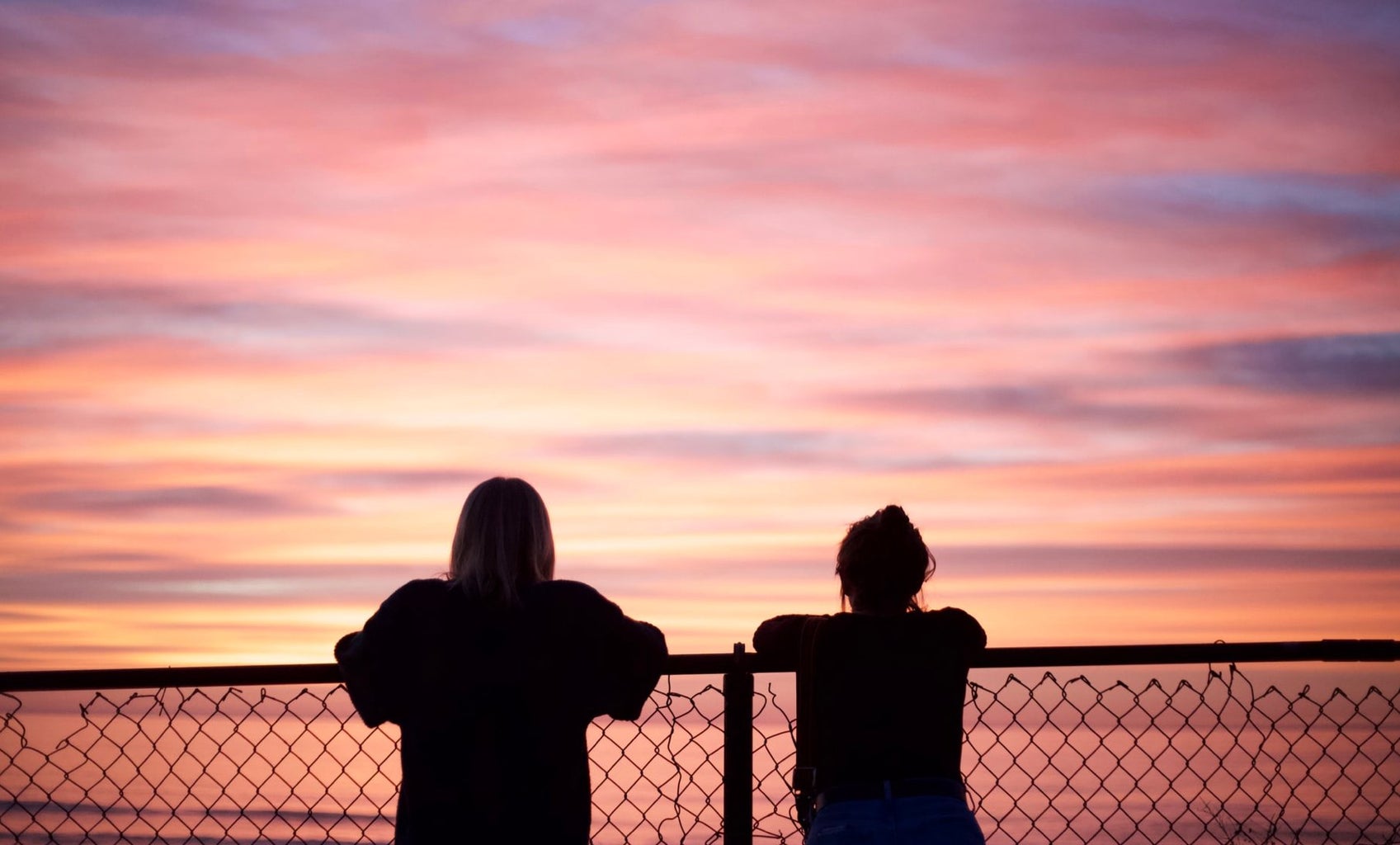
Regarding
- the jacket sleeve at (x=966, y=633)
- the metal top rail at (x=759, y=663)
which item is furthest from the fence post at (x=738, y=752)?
the jacket sleeve at (x=966, y=633)

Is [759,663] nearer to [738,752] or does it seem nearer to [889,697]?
[738,752]

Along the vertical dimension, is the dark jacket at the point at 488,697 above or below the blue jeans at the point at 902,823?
Result: above

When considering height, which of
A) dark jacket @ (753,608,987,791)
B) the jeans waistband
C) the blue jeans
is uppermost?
dark jacket @ (753,608,987,791)

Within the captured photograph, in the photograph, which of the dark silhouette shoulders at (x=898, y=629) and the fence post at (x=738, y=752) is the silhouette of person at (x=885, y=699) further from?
the fence post at (x=738, y=752)

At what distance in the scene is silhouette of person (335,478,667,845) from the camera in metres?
3.52

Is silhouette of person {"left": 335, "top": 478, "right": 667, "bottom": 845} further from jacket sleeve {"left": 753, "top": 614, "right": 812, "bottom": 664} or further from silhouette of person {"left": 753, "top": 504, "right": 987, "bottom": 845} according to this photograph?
silhouette of person {"left": 753, "top": 504, "right": 987, "bottom": 845}

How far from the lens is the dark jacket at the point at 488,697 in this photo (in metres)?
3.51

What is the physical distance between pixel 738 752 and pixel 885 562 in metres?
0.70

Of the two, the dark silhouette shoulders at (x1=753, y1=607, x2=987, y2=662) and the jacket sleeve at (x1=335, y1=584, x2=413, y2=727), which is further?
the dark silhouette shoulders at (x1=753, y1=607, x2=987, y2=662)

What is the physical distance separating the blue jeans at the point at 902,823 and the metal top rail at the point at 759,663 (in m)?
0.43

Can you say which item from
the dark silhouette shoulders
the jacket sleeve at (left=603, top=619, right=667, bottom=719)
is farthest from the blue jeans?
the jacket sleeve at (left=603, top=619, right=667, bottom=719)

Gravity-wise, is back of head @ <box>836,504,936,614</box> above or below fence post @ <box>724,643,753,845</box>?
above

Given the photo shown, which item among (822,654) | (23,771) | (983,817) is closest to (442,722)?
(822,654)

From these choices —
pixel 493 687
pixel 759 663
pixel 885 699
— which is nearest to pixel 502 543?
pixel 493 687
